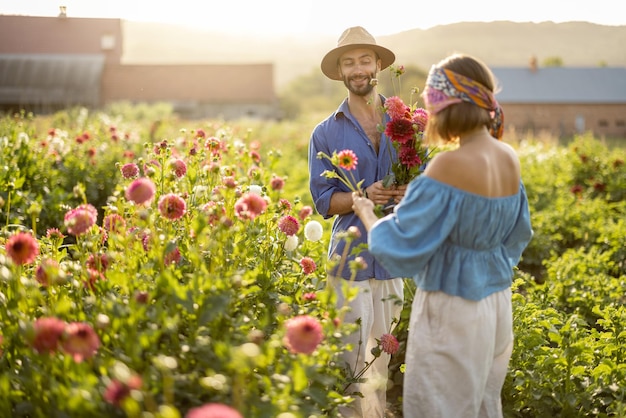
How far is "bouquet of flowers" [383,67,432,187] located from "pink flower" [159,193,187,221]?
3.40 feet

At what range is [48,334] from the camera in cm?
194

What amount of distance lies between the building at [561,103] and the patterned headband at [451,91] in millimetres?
49219

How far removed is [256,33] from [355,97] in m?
156

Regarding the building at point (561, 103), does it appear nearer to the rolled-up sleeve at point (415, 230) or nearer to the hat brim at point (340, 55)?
the hat brim at point (340, 55)

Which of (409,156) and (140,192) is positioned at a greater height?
(409,156)

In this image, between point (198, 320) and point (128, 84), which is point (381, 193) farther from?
point (128, 84)

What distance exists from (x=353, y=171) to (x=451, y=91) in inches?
49.8

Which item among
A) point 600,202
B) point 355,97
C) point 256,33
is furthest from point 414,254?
point 256,33

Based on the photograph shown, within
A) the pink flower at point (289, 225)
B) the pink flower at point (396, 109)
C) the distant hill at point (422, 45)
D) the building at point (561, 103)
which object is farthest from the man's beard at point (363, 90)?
the distant hill at point (422, 45)

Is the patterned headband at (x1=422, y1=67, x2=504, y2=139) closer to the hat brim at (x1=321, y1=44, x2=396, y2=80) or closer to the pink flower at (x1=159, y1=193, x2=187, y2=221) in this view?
the pink flower at (x1=159, y1=193, x2=187, y2=221)

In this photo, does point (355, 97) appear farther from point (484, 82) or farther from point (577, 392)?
point (577, 392)

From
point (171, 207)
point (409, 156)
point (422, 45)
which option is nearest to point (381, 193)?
point (409, 156)

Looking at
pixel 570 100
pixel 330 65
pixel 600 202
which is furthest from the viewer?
pixel 570 100

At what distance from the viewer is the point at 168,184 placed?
3725mm
